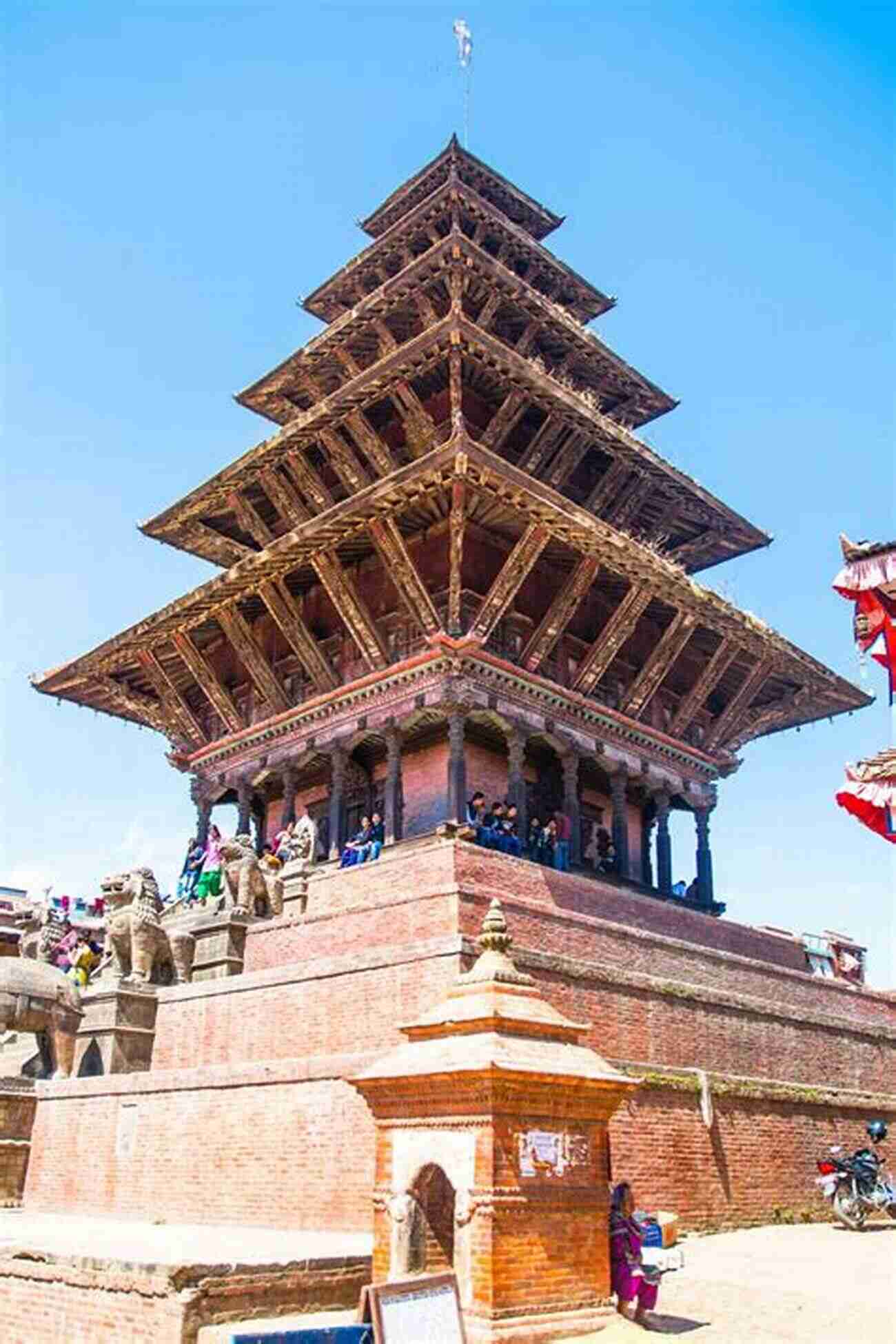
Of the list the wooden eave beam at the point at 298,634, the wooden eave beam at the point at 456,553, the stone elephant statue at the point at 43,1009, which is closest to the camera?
the stone elephant statue at the point at 43,1009

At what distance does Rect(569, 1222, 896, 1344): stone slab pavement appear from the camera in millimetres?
8023

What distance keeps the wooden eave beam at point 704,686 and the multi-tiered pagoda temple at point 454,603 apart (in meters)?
0.06

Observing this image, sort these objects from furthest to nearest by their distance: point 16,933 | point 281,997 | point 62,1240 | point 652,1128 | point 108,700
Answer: point 16,933 < point 108,700 < point 281,997 < point 652,1128 < point 62,1240

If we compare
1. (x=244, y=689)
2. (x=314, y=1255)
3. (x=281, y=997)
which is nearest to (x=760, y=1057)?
(x=281, y=997)

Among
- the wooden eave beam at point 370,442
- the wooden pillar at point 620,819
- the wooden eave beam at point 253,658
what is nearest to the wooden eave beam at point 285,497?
the wooden eave beam at point 370,442

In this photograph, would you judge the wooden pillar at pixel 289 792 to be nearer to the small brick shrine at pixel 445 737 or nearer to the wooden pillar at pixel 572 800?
the small brick shrine at pixel 445 737

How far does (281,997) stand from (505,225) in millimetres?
21247

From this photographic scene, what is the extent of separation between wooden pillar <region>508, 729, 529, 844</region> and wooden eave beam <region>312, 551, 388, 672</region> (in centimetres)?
284

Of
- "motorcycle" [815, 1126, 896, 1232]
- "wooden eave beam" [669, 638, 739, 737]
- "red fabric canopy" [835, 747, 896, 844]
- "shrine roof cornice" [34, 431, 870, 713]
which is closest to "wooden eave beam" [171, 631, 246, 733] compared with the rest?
"shrine roof cornice" [34, 431, 870, 713]

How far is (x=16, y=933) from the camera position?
33281mm

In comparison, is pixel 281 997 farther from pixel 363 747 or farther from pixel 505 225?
pixel 505 225

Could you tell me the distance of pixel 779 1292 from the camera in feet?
31.4

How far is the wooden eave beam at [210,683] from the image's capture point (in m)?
25.5

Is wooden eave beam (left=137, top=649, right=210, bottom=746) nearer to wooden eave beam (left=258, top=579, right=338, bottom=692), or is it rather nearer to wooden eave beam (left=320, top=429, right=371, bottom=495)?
wooden eave beam (left=258, top=579, right=338, bottom=692)
